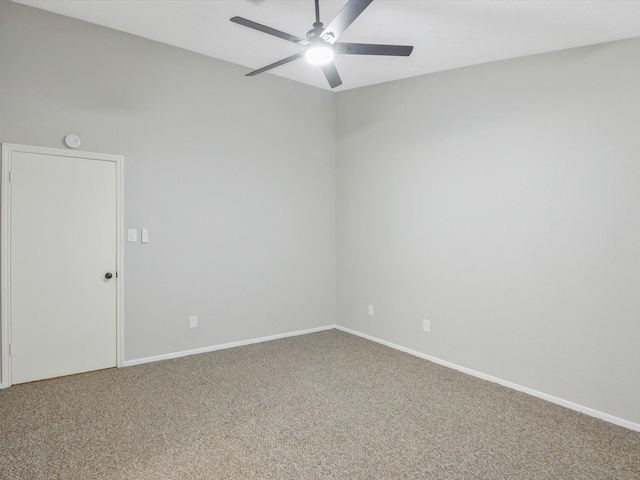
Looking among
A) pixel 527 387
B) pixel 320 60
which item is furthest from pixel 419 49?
pixel 527 387

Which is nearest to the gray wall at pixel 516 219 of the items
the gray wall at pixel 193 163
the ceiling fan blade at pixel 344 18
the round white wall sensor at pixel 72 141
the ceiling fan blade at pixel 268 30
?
the gray wall at pixel 193 163

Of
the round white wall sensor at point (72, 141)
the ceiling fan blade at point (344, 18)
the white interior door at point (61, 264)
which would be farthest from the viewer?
the round white wall sensor at point (72, 141)

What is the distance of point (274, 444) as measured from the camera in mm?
2334

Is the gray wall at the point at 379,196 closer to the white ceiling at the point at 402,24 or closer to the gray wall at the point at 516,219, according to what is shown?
Result: the gray wall at the point at 516,219

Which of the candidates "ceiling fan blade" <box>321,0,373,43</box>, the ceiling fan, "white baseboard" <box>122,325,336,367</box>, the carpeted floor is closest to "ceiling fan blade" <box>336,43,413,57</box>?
the ceiling fan

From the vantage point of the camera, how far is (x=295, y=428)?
8.29 ft

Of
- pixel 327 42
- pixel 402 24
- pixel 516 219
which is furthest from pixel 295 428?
pixel 402 24

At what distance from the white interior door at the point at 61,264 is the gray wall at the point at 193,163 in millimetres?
173

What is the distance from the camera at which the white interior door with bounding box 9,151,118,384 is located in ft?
10.2

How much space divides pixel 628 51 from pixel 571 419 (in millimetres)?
2578

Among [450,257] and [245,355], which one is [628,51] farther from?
[245,355]

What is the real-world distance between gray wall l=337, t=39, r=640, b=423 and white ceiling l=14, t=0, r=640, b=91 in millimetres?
274

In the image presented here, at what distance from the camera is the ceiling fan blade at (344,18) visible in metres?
1.97

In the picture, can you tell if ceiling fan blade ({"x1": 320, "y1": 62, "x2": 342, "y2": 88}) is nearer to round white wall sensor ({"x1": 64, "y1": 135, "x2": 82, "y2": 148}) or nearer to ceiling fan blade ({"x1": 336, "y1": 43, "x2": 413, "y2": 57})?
ceiling fan blade ({"x1": 336, "y1": 43, "x2": 413, "y2": 57})
